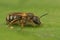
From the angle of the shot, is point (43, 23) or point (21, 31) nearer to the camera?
point (21, 31)

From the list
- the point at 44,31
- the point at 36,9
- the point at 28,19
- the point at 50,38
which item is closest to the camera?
the point at 50,38

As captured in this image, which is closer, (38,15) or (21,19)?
(21,19)

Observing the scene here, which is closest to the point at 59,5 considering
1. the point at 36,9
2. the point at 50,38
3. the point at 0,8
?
the point at 36,9

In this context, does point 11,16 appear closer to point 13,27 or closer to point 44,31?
point 13,27

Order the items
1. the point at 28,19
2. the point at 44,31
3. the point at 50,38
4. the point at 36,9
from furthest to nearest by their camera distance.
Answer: the point at 36,9 < the point at 28,19 < the point at 44,31 < the point at 50,38

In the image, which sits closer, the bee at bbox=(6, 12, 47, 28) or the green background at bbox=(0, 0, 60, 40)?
the green background at bbox=(0, 0, 60, 40)

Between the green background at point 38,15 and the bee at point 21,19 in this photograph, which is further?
the bee at point 21,19
